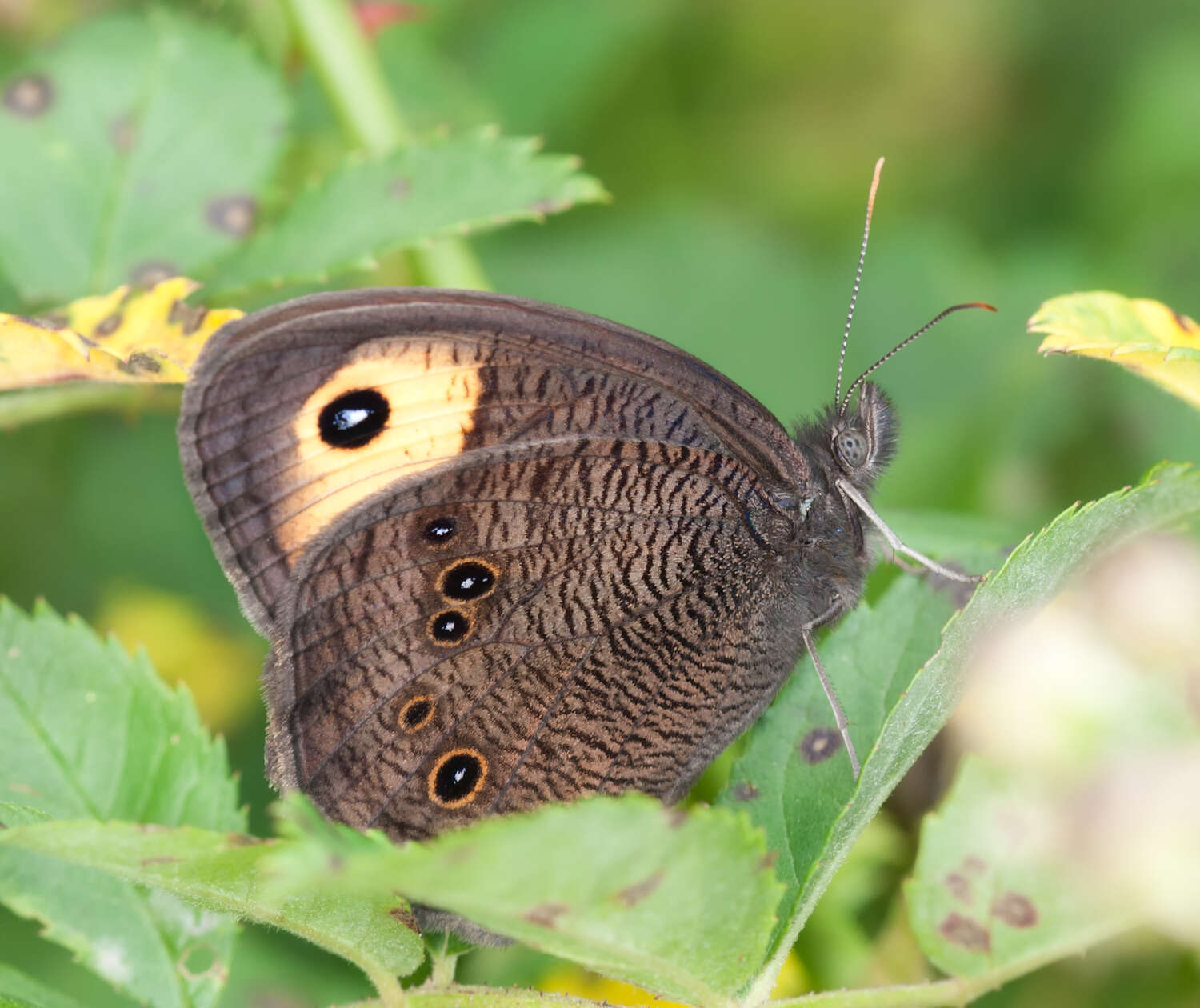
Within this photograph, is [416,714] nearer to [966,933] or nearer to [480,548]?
[480,548]

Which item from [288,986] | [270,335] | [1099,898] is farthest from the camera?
[288,986]

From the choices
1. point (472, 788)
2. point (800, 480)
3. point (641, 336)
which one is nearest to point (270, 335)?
point (641, 336)

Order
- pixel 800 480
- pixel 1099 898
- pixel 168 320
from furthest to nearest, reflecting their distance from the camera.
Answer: pixel 800 480
pixel 168 320
pixel 1099 898

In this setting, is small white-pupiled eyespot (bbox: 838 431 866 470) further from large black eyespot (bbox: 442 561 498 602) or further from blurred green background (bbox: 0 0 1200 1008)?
blurred green background (bbox: 0 0 1200 1008)

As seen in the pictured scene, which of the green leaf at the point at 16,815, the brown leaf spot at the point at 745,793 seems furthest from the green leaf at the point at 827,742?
the green leaf at the point at 16,815

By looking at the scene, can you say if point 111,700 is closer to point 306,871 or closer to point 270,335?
point 270,335

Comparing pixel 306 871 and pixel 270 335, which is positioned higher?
pixel 270 335

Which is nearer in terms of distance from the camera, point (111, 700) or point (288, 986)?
point (111, 700)
